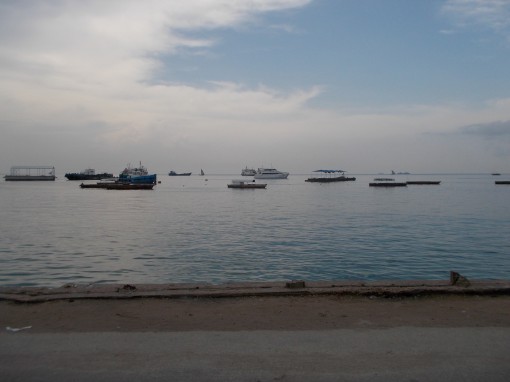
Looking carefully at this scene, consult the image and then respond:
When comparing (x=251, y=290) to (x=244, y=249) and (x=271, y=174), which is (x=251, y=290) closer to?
(x=244, y=249)

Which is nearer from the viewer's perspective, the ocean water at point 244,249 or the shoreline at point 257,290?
the shoreline at point 257,290

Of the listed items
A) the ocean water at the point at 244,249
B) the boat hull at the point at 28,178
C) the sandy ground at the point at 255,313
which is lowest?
the ocean water at the point at 244,249

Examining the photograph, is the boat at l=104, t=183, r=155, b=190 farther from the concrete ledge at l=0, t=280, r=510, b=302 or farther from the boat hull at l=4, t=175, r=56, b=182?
the concrete ledge at l=0, t=280, r=510, b=302

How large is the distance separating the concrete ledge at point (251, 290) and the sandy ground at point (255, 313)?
0.09m

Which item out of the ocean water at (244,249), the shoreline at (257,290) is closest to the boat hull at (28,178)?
the ocean water at (244,249)

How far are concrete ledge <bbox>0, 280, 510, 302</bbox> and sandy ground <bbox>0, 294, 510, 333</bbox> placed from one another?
9 centimetres

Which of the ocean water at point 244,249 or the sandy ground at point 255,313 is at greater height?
the sandy ground at point 255,313

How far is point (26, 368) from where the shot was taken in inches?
163

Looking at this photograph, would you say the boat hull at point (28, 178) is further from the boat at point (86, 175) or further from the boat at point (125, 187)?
the boat at point (125, 187)

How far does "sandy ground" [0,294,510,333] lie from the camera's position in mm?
5410

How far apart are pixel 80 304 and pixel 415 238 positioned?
1941 cm

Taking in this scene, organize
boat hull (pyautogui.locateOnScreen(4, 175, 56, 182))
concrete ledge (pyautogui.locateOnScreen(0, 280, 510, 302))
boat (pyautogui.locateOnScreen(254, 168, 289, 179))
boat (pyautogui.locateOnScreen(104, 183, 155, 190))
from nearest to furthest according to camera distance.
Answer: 1. concrete ledge (pyautogui.locateOnScreen(0, 280, 510, 302))
2. boat (pyautogui.locateOnScreen(104, 183, 155, 190))
3. boat hull (pyautogui.locateOnScreen(4, 175, 56, 182))
4. boat (pyautogui.locateOnScreen(254, 168, 289, 179))

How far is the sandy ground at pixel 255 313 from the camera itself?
5.41 metres

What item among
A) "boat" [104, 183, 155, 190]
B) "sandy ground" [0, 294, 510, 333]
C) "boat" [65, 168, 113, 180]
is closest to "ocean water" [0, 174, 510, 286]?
"sandy ground" [0, 294, 510, 333]
